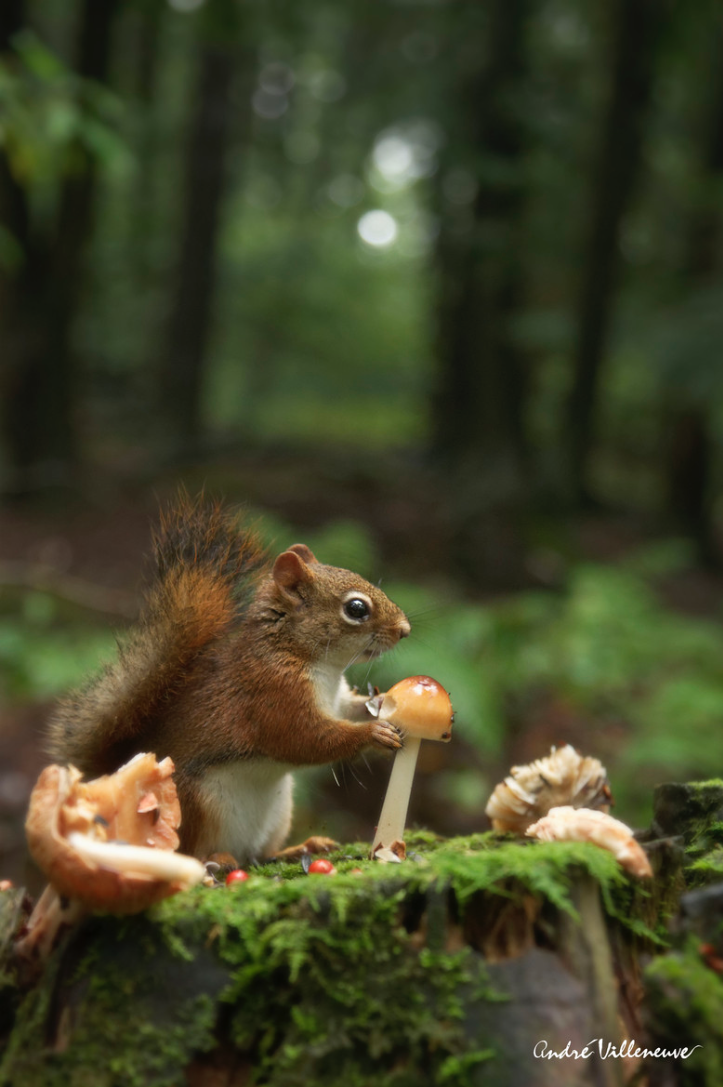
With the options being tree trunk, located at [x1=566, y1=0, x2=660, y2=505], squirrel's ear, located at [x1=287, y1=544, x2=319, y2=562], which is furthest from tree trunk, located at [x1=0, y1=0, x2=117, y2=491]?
squirrel's ear, located at [x1=287, y1=544, x2=319, y2=562]

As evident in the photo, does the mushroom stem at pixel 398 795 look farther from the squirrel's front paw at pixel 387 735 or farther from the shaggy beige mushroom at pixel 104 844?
the shaggy beige mushroom at pixel 104 844

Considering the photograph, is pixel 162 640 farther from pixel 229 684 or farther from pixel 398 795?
pixel 398 795

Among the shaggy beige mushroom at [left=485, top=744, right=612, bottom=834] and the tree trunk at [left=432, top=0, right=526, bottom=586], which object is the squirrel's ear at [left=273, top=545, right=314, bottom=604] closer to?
the shaggy beige mushroom at [left=485, top=744, right=612, bottom=834]

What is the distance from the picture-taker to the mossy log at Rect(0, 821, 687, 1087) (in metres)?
1.55

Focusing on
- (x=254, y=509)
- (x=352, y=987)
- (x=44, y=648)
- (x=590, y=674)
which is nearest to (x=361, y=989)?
(x=352, y=987)

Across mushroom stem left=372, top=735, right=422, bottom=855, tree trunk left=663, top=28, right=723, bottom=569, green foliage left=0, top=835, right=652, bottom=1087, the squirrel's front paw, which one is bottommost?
green foliage left=0, top=835, right=652, bottom=1087

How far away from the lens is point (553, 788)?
7.32 ft

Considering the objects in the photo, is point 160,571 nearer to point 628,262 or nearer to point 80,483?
point 80,483

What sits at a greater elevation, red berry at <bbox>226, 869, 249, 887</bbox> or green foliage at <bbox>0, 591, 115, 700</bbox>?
green foliage at <bbox>0, 591, 115, 700</bbox>

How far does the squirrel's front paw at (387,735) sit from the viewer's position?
2145 millimetres

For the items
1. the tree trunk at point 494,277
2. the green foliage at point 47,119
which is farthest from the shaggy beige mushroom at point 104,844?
the tree trunk at point 494,277

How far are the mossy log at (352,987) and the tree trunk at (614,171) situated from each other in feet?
27.6
